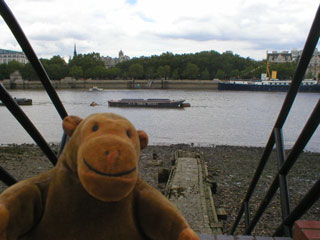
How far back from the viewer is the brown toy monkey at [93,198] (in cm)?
123

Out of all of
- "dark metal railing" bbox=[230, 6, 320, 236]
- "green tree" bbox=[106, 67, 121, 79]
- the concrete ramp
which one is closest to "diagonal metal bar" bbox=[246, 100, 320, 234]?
"dark metal railing" bbox=[230, 6, 320, 236]

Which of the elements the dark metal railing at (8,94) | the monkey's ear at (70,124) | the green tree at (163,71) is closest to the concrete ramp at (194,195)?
the dark metal railing at (8,94)

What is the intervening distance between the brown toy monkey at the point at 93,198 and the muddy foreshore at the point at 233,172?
5.45 meters

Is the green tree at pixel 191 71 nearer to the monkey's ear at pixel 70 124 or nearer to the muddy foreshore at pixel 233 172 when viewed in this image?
the muddy foreshore at pixel 233 172

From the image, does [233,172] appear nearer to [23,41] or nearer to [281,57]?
[23,41]

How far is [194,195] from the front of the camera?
263 inches

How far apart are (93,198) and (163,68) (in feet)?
303

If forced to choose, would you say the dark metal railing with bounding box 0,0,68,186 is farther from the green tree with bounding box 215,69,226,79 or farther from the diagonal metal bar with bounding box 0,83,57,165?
the green tree with bounding box 215,69,226,79

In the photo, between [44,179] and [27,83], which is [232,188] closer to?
[44,179]

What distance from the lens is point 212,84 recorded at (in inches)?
3339

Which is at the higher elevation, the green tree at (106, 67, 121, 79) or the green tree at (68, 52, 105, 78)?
the green tree at (68, 52, 105, 78)

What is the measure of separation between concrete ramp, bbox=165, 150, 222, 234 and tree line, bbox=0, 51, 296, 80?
83301 millimetres

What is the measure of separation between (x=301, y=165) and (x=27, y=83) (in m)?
86.5

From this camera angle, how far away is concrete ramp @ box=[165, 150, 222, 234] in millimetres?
5230
